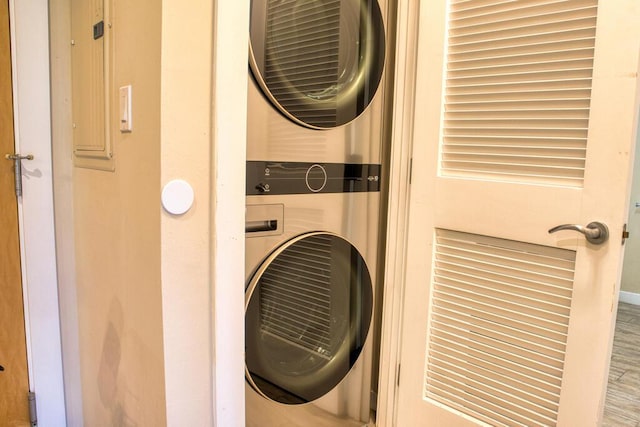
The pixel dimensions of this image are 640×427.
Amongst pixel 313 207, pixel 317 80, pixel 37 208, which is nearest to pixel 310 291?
pixel 313 207

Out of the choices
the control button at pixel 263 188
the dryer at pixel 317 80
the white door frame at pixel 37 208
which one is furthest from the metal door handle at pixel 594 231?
the white door frame at pixel 37 208

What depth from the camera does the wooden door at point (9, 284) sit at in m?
1.44

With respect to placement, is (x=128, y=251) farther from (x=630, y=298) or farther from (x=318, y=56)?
(x=630, y=298)

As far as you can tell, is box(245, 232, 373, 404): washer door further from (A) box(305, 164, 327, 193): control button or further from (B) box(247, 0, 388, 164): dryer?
(B) box(247, 0, 388, 164): dryer

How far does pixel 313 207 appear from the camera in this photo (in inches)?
51.6

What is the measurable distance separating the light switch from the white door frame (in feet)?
2.20

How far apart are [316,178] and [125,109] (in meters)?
0.56

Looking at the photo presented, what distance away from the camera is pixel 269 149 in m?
1.17

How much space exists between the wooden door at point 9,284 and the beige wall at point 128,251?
29 cm

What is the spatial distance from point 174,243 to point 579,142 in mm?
1091

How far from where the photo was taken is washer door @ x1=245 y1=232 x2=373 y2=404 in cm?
120

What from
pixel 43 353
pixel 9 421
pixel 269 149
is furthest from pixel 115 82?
pixel 9 421

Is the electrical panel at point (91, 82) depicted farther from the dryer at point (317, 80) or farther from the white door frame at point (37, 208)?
the dryer at point (317, 80)

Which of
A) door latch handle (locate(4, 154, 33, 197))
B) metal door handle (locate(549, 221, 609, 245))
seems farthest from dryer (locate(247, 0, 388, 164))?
door latch handle (locate(4, 154, 33, 197))
